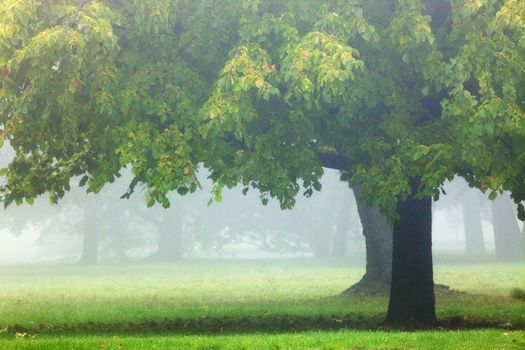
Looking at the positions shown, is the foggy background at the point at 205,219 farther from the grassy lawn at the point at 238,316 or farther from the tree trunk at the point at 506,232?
the grassy lawn at the point at 238,316

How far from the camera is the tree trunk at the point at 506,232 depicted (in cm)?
5381

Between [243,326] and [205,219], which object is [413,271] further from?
[205,219]

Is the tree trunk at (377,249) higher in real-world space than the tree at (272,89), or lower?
lower

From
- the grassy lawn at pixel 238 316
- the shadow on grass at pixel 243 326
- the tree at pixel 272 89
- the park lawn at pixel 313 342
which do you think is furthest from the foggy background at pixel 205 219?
the park lawn at pixel 313 342

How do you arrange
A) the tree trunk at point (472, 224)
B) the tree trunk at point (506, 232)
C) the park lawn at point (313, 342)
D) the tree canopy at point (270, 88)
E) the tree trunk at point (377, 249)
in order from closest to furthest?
the park lawn at point (313, 342) < the tree canopy at point (270, 88) < the tree trunk at point (377, 249) < the tree trunk at point (506, 232) < the tree trunk at point (472, 224)

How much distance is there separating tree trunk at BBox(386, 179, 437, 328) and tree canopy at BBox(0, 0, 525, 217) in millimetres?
1644

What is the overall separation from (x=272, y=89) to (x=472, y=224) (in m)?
57.8

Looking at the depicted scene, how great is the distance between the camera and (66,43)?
42.9 feet

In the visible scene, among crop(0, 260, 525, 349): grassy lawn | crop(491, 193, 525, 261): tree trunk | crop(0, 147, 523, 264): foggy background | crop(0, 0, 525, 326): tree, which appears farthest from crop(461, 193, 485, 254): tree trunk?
crop(0, 0, 525, 326): tree

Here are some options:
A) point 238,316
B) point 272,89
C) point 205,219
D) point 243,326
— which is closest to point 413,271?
point 243,326

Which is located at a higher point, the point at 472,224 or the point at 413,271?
the point at 472,224

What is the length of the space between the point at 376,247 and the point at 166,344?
1546 centimetres

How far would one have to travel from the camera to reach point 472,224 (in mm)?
67250

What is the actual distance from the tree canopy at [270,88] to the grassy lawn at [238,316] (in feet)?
9.56
